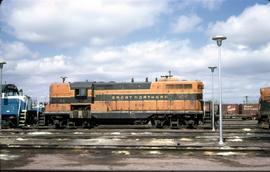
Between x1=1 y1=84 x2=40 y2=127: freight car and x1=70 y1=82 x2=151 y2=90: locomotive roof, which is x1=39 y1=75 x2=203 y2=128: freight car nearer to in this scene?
x1=70 y1=82 x2=151 y2=90: locomotive roof

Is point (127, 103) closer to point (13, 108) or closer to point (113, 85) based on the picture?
point (113, 85)

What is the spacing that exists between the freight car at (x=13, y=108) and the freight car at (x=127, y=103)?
157 cm

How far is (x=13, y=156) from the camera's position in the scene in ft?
51.1

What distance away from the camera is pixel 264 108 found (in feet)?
107

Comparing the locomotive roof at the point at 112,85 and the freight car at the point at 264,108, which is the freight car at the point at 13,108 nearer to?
the locomotive roof at the point at 112,85

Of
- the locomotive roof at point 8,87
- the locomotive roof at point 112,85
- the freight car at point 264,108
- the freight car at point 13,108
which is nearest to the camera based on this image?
the freight car at point 264,108

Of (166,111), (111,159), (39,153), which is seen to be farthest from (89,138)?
(166,111)

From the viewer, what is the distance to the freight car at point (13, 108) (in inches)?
1328

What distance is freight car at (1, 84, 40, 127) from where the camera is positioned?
33719 mm

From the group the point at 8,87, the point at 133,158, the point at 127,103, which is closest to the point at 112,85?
the point at 127,103

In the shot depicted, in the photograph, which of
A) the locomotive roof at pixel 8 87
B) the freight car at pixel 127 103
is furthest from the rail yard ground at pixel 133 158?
the locomotive roof at pixel 8 87

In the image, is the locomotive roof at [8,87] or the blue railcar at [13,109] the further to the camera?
the locomotive roof at [8,87]

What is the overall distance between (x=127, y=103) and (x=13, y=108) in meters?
8.81

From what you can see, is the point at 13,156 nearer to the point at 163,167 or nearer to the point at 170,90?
the point at 163,167
